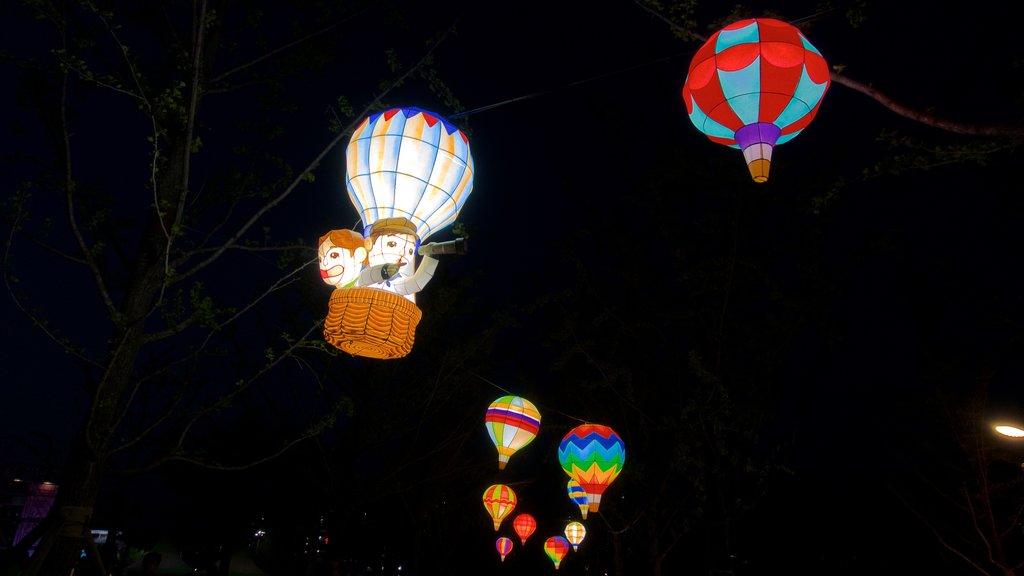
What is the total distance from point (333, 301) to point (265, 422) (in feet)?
32.3

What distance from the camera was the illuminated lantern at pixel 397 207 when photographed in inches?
153

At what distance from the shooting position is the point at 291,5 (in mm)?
→ 6047

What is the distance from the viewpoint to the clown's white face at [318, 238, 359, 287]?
4.14 m

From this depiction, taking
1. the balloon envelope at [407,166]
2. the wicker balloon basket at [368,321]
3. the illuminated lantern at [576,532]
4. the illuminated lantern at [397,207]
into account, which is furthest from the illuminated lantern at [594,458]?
the illuminated lantern at [576,532]

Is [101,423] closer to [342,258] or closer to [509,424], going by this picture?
[342,258]

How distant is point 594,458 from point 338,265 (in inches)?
318

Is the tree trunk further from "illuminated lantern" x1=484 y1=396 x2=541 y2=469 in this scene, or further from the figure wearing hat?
"illuminated lantern" x1=484 y1=396 x2=541 y2=469

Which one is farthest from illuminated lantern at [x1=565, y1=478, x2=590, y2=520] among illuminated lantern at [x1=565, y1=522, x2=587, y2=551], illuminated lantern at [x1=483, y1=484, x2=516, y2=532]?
illuminated lantern at [x1=565, y1=522, x2=587, y2=551]

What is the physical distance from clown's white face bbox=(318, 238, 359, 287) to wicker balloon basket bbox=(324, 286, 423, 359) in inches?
5.9

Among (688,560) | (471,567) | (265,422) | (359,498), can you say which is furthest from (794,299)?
(471,567)

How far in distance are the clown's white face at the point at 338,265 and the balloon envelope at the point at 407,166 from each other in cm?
28

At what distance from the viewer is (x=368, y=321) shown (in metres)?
3.85

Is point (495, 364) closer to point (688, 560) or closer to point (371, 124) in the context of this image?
point (371, 124)

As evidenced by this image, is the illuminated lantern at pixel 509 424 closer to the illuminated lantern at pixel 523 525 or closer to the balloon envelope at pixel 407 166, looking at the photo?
the balloon envelope at pixel 407 166
